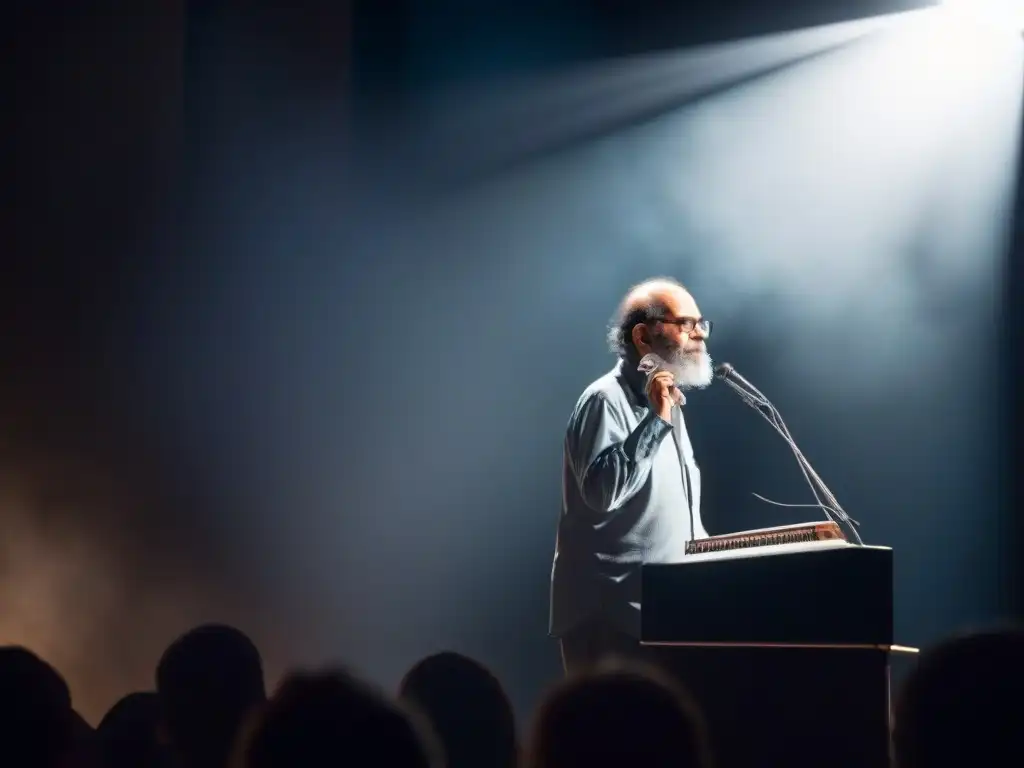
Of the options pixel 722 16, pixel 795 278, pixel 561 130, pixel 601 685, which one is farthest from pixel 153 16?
Answer: pixel 601 685

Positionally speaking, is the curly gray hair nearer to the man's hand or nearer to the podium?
the man's hand

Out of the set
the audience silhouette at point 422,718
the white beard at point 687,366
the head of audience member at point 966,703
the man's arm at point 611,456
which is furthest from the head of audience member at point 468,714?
the white beard at point 687,366

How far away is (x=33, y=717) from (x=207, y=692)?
0.51 meters

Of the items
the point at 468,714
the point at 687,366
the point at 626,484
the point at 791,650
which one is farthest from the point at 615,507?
the point at 468,714

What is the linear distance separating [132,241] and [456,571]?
1.83m

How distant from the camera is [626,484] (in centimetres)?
331

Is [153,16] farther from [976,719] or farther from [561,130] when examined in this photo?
[976,719]

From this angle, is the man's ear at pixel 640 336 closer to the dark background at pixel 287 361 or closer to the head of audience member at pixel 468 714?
the dark background at pixel 287 361

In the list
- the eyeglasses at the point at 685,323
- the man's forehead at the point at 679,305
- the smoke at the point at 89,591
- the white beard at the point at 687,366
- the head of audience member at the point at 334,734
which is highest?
the man's forehead at the point at 679,305

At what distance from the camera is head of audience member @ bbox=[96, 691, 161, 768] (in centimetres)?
187

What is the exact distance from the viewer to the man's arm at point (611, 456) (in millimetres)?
3279

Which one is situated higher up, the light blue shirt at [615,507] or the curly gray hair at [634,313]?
the curly gray hair at [634,313]

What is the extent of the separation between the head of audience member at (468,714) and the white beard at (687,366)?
1.65 meters

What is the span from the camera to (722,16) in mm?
5223
